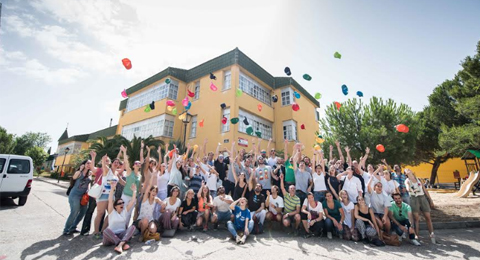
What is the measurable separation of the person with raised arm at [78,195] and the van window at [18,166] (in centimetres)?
591

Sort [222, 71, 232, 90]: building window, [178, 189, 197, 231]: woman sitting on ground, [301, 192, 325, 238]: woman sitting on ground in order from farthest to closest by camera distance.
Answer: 1. [222, 71, 232, 90]: building window
2. [178, 189, 197, 231]: woman sitting on ground
3. [301, 192, 325, 238]: woman sitting on ground

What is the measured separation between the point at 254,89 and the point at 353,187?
15.0 metres

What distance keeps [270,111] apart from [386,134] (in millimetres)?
11275

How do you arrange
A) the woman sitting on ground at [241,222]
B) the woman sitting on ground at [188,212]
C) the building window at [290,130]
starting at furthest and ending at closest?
1. the building window at [290,130]
2. the woman sitting on ground at [188,212]
3. the woman sitting on ground at [241,222]

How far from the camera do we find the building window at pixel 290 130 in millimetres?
19903

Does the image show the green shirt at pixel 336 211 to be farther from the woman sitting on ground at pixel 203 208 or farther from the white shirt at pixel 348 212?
the woman sitting on ground at pixel 203 208

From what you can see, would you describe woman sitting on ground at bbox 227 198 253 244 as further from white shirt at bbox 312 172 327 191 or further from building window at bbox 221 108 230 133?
building window at bbox 221 108 230 133

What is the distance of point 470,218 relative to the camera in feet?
24.6

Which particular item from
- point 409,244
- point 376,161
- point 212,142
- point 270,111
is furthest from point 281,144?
point 409,244

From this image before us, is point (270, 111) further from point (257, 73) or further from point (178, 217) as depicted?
point (178, 217)

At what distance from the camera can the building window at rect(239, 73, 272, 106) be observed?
60.2ft

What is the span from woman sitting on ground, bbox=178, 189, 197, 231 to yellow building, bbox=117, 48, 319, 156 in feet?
32.8

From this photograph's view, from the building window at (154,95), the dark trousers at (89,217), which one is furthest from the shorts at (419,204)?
the building window at (154,95)

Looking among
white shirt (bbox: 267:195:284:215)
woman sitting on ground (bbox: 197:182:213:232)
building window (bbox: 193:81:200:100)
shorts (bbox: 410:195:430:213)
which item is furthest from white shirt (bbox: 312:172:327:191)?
building window (bbox: 193:81:200:100)
